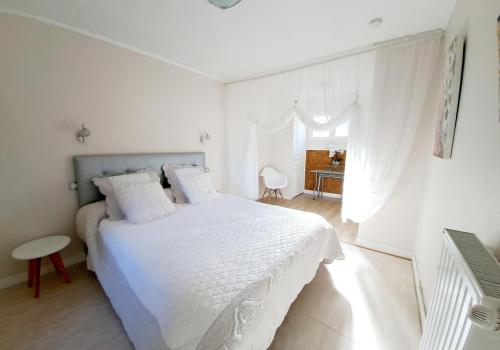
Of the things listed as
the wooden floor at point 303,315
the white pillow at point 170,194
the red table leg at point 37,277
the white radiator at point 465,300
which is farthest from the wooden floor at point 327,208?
the red table leg at point 37,277

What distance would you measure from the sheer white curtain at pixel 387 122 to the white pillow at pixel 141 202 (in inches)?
90.2

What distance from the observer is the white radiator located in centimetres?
52

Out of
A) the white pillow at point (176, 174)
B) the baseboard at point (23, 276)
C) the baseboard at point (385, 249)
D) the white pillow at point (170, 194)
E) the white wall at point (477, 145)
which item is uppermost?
the white wall at point (477, 145)

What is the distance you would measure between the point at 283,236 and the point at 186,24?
2179 mm

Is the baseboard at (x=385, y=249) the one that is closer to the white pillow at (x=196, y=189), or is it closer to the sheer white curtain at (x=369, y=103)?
the sheer white curtain at (x=369, y=103)

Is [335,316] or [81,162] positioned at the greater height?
[81,162]

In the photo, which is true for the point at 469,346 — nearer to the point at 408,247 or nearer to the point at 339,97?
the point at 408,247

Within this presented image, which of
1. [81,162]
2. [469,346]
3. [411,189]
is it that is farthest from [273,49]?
[469,346]

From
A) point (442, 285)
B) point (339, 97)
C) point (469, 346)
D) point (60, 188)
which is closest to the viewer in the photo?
point (469, 346)

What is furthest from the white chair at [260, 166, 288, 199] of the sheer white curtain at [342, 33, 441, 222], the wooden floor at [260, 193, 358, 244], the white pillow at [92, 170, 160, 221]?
the white pillow at [92, 170, 160, 221]

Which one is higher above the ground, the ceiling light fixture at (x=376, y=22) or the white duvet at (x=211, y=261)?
the ceiling light fixture at (x=376, y=22)

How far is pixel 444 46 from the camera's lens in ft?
6.08

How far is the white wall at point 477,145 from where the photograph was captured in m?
0.78

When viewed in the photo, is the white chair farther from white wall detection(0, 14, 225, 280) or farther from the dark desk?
white wall detection(0, 14, 225, 280)
